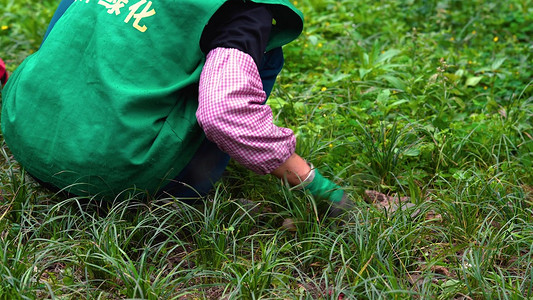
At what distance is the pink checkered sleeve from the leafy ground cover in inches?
9.0

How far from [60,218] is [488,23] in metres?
2.89

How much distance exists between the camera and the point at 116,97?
212 centimetres

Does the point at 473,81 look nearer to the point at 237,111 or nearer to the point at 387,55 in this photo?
the point at 387,55

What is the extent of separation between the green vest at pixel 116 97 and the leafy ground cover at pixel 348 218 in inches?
5.8

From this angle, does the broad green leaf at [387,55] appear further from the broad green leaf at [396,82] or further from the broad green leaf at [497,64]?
the broad green leaf at [497,64]

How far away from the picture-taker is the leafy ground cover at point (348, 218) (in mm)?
2020

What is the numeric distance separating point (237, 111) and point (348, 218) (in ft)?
2.03

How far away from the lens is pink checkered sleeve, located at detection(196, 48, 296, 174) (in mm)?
2076

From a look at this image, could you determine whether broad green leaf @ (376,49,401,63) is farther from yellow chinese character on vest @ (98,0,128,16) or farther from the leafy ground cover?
yellow chinese character on vest @ (98,0,128,16)

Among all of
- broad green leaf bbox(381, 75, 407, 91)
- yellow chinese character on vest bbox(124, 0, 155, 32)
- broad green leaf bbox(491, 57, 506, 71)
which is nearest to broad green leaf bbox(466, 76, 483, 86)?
broad green leaf bbox(491, 57, 506, 71)

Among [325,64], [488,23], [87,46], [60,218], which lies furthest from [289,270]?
[488,23]

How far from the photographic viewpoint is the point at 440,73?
10.2ft

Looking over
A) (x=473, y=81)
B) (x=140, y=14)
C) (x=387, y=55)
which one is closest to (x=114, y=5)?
(x=140, y=14)

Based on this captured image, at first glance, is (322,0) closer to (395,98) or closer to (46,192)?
(395,98)
